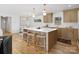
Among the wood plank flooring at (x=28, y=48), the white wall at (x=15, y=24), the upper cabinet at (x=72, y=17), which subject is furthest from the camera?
the upper cabinet at (x=72, y=17)

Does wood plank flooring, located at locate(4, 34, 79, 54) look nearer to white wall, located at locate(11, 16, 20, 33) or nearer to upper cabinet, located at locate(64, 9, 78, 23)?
white wall, located at locate(11, 16, 20, 33)

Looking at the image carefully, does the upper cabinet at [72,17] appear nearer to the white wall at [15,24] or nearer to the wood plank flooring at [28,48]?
the wood plank flooring at [28,48]

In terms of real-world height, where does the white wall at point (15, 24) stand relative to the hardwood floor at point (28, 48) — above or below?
above

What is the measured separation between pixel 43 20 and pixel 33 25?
226 mm

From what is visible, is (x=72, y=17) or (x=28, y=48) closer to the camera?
(x=28, y=48)

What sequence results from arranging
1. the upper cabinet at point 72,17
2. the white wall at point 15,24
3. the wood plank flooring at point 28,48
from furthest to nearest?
1. the upper cabinet at point 72,17
2. the wood plank flooring at point 28,48
3. the white wall at point 15,24

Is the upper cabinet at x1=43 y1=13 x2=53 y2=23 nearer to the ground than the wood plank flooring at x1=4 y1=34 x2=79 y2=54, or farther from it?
farther from it

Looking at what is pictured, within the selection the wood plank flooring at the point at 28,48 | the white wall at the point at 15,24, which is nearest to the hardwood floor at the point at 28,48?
the wood plank flooring at the point at 28,48

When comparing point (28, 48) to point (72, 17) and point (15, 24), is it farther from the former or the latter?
point (72, 17)

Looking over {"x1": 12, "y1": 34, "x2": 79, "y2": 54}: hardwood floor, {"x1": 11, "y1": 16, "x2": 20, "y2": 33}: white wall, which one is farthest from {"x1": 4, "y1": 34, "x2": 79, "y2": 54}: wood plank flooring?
{"x1": 11, "y1": 16, "x2": 20, "y2": 33}: white wall

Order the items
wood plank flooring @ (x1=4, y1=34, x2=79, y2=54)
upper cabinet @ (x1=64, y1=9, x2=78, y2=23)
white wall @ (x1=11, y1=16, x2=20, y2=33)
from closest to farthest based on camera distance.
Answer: white wall @ (x1=11, y1=16, x2=20, y2=33)
wood plank flooring @ (x1=4, y1=34, x2=79, y2=54)
upper cabinet @ (x1=64, y1=9, x2=78, y2=23)

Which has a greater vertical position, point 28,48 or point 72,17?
point 72,17

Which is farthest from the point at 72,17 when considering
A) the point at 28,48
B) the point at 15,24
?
the point at 15,24
